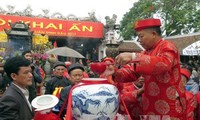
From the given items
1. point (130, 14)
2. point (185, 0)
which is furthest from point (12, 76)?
point (130, 14)

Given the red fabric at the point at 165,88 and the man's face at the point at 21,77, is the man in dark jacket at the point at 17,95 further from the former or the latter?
the red fabric at the point at 165,88

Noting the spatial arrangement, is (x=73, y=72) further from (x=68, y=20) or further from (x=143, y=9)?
(x=143, y=9)

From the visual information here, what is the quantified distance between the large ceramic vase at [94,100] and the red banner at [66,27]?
1930 cm

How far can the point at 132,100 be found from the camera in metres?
2.89

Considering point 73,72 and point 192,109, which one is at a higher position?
point 73,72

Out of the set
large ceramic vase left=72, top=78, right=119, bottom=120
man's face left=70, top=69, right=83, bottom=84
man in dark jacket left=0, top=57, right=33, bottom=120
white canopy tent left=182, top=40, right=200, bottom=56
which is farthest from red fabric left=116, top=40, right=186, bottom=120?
white canopy tent left=182, top=40, right=200, bottom=56

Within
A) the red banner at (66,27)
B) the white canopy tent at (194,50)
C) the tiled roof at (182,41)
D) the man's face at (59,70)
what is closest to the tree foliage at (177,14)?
the tiled roof at (182,41)

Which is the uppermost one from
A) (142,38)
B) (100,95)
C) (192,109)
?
(142,38)

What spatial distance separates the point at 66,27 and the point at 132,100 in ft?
63.8

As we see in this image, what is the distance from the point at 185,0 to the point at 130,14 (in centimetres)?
974

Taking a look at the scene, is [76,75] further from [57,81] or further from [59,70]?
[59,70]

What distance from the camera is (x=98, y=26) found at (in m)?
22.3

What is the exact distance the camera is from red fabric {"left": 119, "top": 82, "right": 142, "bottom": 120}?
288cm

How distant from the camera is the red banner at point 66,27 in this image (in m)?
21.4
